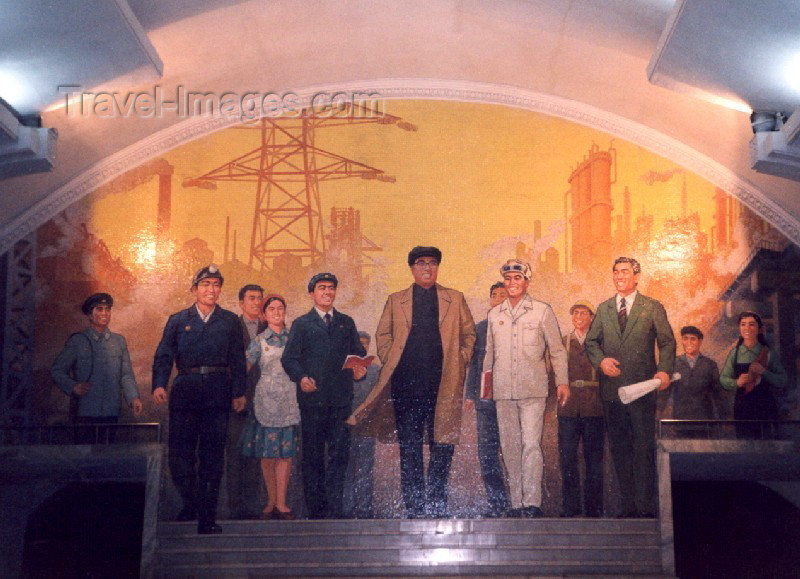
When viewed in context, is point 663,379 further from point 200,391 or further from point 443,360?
point 200,391

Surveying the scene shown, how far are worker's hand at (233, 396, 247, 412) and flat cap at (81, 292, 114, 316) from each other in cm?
134

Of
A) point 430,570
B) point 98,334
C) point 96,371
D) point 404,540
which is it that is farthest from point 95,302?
point 430,570

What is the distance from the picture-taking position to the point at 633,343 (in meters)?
8.29

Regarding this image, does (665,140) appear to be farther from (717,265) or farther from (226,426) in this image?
(226,426)

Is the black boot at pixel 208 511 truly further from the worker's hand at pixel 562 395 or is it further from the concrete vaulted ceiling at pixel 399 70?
the worker's hand at pixel 562 395

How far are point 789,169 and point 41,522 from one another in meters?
6.39

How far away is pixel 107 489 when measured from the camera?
808cm

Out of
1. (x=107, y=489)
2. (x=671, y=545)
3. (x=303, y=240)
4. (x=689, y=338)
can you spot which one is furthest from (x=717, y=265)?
(x=107, y=489)

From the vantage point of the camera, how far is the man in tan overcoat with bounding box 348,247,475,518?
802cm

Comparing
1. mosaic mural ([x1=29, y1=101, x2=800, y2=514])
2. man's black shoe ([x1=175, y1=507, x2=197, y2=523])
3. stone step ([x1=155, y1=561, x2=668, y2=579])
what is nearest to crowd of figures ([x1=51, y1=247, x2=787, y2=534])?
man's black shoe ([x1=175, y1=507, x2=197, y2=523])

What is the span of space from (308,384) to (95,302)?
75.0 inches

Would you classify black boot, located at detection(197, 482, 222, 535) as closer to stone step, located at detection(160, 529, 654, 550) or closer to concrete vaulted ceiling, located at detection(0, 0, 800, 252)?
stone step, located at detection(160, 529, 654, 550)

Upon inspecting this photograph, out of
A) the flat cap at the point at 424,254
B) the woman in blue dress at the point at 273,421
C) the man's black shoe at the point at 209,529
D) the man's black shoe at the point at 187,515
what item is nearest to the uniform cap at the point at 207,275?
the woman in blue dress at the point at 273,421

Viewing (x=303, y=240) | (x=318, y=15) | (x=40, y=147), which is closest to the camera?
(x=40, y=147)
